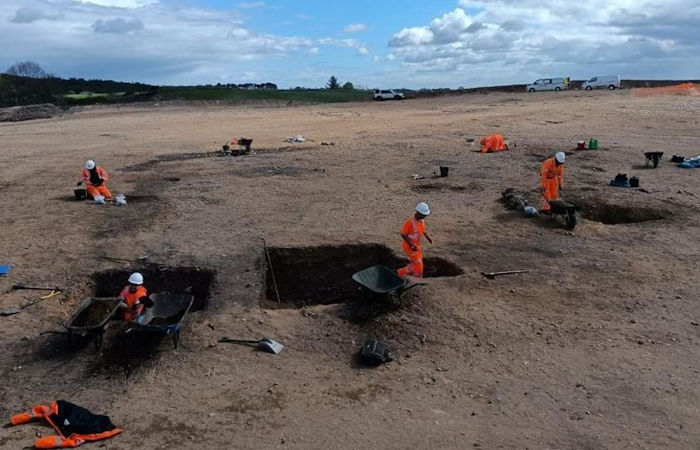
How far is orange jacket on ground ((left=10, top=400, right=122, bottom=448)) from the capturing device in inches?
244

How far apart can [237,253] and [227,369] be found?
3960mm

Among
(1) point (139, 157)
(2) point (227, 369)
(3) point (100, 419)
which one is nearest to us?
(3) point (100, 419)

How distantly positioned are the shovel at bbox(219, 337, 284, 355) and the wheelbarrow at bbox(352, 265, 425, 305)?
1580 millimetres

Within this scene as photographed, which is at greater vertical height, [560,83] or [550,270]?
[560,83]

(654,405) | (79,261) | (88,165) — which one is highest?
(88,165)

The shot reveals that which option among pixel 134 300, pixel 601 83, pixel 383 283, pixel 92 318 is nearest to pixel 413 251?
pixel 383 283

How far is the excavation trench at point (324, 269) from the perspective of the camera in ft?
36.1

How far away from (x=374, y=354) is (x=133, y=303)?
12.5 feet

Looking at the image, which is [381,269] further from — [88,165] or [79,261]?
[88,165]

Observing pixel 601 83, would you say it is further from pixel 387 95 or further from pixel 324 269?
pixel 324 269

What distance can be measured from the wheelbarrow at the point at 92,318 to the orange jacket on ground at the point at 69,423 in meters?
1.38

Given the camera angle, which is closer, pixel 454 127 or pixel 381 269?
pixel 381 269

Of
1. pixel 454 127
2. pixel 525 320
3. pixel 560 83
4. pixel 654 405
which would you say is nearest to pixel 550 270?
pixel 525 320

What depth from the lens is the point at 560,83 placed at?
56.1 m
